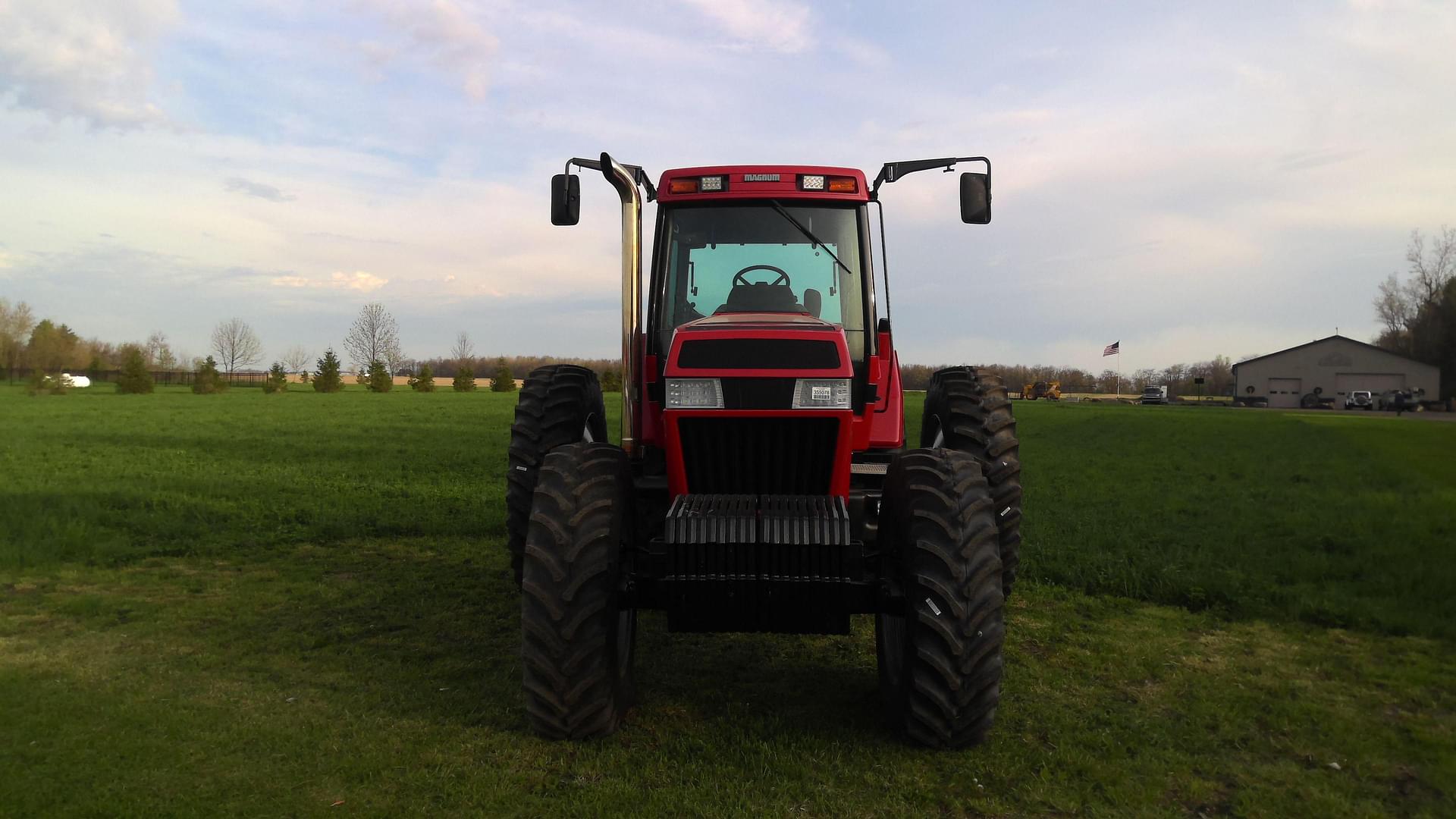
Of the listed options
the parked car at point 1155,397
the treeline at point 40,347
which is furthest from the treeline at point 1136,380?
the treeline at point 40,347

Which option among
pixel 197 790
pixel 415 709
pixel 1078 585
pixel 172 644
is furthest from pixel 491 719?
pixel 1078 585

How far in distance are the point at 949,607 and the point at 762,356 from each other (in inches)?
57.0

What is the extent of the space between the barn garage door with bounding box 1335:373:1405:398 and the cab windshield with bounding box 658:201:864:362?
76.1 m

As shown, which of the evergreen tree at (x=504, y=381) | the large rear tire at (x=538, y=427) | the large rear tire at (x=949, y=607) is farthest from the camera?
the evergreen tree at (x=504, y=381)

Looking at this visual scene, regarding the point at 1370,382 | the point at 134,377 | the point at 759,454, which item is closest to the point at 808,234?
the point at 759,454

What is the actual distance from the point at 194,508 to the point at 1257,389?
80.5 metres

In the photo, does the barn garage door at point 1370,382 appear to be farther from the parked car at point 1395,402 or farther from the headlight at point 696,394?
the headlight at point 696,394

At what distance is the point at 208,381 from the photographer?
193 ft

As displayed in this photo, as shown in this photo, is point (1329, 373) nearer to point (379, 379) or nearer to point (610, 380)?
point (610, 380)

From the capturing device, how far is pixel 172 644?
6051mm

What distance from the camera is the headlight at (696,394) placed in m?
4.59

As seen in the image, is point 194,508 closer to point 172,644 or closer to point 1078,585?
point 172,644

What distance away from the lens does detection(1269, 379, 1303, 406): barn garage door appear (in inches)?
2848

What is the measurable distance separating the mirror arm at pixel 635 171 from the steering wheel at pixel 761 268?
696 millimetres
